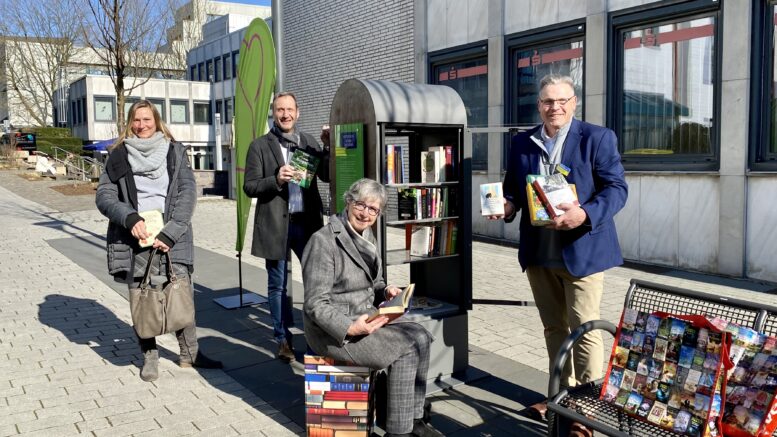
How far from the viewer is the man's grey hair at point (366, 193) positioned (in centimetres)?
366

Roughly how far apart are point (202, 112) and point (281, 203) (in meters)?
44.7

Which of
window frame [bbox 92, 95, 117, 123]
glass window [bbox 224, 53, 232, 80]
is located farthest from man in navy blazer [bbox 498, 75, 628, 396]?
window frame [bbox 92, 95, 117, 123]

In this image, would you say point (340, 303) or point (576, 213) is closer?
point (576, 213)

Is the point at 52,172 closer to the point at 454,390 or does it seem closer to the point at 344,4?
the point at 344,4

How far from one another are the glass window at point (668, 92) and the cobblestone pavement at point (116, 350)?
161 centimetres

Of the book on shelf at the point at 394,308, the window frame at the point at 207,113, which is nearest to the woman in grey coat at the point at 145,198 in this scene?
the book on shelf at the point at 394,308

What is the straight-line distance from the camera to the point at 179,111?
1839 inches

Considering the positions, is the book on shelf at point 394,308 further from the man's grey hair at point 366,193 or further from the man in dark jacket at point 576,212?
the man in dark jacket at point 576,212

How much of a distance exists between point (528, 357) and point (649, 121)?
542cm

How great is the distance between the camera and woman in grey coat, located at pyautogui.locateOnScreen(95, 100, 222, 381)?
4656mm

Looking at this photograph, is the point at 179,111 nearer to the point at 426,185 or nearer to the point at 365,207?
the point at 426,185

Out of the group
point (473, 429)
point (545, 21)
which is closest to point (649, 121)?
point (545, 21)

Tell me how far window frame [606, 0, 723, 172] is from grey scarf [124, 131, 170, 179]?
6.63m

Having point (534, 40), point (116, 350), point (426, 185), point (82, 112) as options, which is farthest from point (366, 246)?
point (82, 112)
